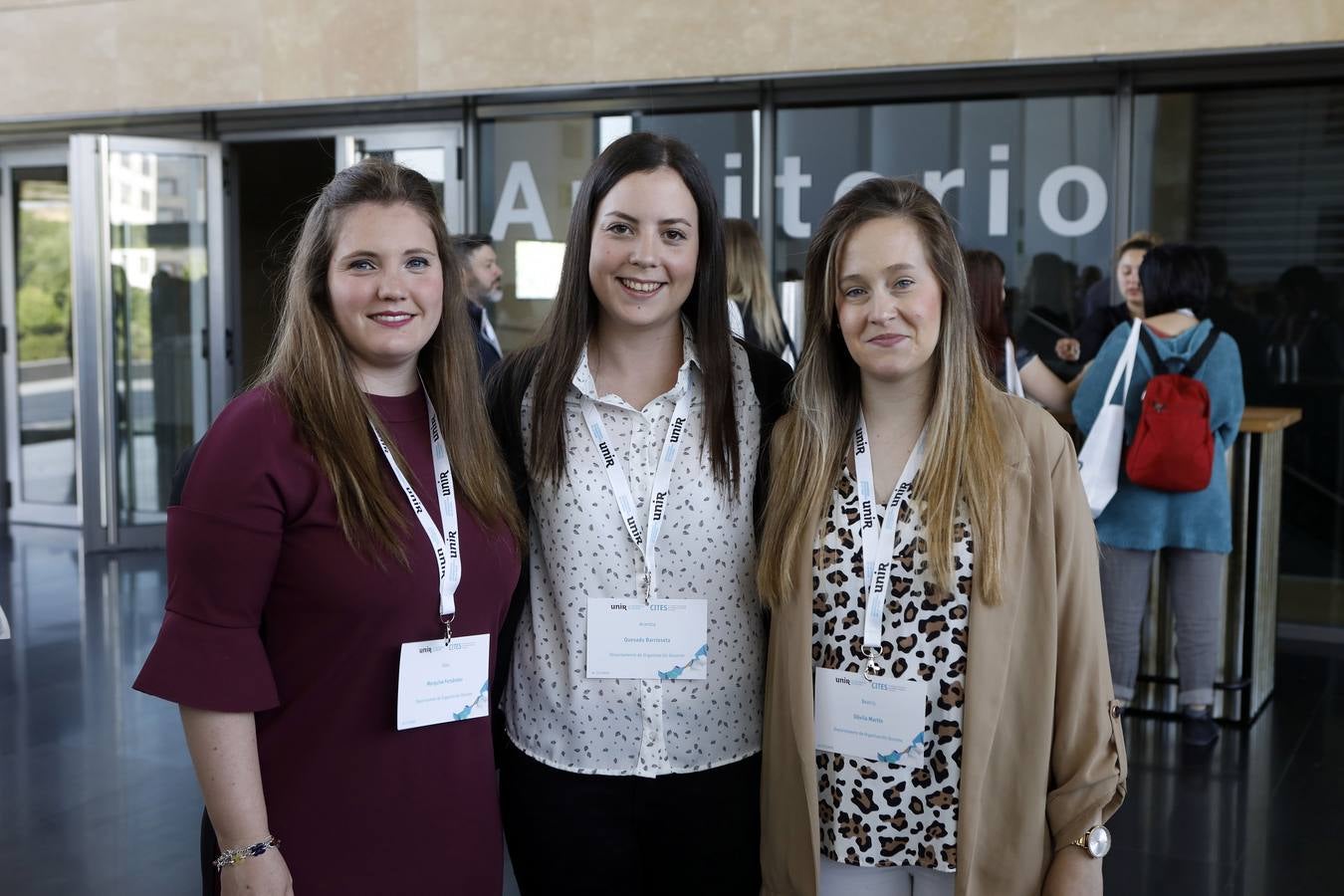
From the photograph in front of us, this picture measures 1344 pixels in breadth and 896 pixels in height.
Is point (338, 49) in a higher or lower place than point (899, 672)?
higher

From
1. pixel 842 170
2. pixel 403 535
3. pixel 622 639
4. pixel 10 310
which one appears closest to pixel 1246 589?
pixel 842 170

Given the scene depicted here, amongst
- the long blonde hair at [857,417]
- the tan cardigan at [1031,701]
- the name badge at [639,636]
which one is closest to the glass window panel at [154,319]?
the name badge at [639,636]

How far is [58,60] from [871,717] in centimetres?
852

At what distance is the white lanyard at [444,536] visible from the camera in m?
1.78

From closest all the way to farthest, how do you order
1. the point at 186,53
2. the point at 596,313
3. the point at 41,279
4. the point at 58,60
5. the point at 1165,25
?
the point at 596,313, the point at 1165,25, the point at 186,53, the point at 58,60, the point at 41,279

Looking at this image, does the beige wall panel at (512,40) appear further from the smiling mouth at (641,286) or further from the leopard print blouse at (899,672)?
the leopard print blouse at (899,672)

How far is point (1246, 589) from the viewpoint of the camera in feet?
16.1

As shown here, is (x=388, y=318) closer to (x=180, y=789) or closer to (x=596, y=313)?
(x=596, y=313)

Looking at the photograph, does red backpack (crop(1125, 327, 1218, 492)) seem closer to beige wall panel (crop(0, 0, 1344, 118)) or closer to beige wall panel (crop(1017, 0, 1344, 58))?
beige wall panel (crop(1017, 0, 1344, 58))

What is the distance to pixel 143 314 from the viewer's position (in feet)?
28.3

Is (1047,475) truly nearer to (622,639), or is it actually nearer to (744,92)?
(622,639)

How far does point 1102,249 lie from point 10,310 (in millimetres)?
7984

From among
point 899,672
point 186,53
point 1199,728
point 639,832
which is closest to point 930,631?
point 899,672

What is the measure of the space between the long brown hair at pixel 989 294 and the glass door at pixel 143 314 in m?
5.88
